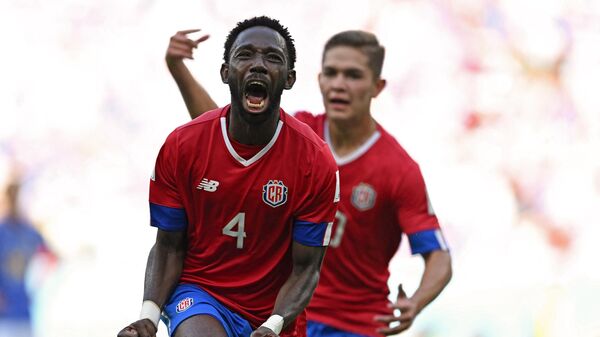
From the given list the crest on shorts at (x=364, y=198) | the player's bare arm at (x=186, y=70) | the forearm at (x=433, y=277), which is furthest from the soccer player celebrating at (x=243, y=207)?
the crest on shorts at (x=364, y=198)

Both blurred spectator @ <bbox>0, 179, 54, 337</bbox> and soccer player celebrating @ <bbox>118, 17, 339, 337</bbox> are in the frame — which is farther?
blurred spectator @ <bbox>0, 179, 54, 337</bbox>

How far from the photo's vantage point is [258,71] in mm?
5645

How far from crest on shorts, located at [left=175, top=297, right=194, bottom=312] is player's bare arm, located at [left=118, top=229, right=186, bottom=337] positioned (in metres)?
0.09

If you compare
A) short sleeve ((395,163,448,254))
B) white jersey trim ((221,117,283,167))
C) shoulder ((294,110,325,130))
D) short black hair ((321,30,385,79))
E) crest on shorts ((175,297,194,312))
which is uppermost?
short black hair ((321,30,385,79))

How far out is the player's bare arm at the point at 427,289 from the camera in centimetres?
652

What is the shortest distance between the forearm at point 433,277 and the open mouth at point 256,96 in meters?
1.83

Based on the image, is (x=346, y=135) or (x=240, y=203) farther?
(x=346, y=135)

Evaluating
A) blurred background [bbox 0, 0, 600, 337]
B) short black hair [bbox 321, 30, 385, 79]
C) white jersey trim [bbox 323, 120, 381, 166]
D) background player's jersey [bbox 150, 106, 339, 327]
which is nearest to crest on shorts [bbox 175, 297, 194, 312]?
background player's jersey [bbox 150, 106, 339, 327]

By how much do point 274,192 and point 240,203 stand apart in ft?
0.53

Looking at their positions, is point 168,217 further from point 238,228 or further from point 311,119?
point 311,119

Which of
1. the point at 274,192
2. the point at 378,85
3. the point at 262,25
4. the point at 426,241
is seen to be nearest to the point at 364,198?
the point at 426,241

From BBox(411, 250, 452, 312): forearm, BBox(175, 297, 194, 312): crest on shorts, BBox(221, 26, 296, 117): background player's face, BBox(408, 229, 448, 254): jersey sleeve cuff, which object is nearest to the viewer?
BBox(221, 26, 296, 117): background player's face

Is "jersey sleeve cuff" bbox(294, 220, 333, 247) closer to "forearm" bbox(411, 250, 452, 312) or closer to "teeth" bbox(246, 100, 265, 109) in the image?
"teeth" bbox(246, 100, 265, 109)

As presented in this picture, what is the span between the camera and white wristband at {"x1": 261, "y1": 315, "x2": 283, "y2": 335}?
566cm
